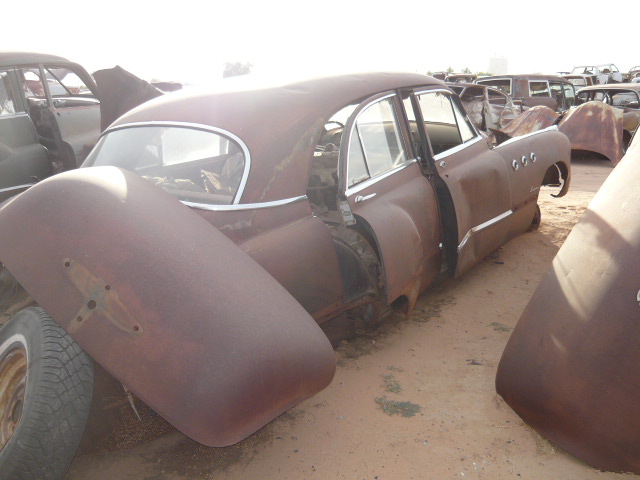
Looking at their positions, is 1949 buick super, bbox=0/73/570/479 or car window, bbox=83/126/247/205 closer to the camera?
1949 buick super, bbox=0/73/570/479

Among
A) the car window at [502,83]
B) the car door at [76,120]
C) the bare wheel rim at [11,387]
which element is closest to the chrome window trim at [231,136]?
the bare wheel rim at [11,387]

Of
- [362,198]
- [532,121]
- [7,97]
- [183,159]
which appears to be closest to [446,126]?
[362,198]

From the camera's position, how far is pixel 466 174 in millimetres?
3900

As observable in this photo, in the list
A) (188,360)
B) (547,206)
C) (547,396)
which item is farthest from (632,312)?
(547,206)

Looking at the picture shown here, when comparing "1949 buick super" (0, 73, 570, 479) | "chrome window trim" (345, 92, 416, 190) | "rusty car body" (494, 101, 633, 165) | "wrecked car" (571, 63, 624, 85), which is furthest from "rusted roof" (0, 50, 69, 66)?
"wrecked car" (571, 63, 624, 85)

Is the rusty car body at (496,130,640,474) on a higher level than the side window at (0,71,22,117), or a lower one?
lower

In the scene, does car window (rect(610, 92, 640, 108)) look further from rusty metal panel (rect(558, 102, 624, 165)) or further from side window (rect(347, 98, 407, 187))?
side window (rect(347, 98, 407, 187))

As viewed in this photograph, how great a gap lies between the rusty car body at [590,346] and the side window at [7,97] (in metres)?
5.18

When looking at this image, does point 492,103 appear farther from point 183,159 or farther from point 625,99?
point 183,159

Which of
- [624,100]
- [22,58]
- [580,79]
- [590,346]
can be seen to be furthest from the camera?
[580,79]

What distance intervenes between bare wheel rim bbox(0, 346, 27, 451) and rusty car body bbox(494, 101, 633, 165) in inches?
321

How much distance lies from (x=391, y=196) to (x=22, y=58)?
441 centimetres

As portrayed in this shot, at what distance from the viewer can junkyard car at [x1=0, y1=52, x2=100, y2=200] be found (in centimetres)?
531

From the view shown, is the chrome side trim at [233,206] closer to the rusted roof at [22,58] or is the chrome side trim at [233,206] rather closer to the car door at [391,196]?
the car door at [391,196]
